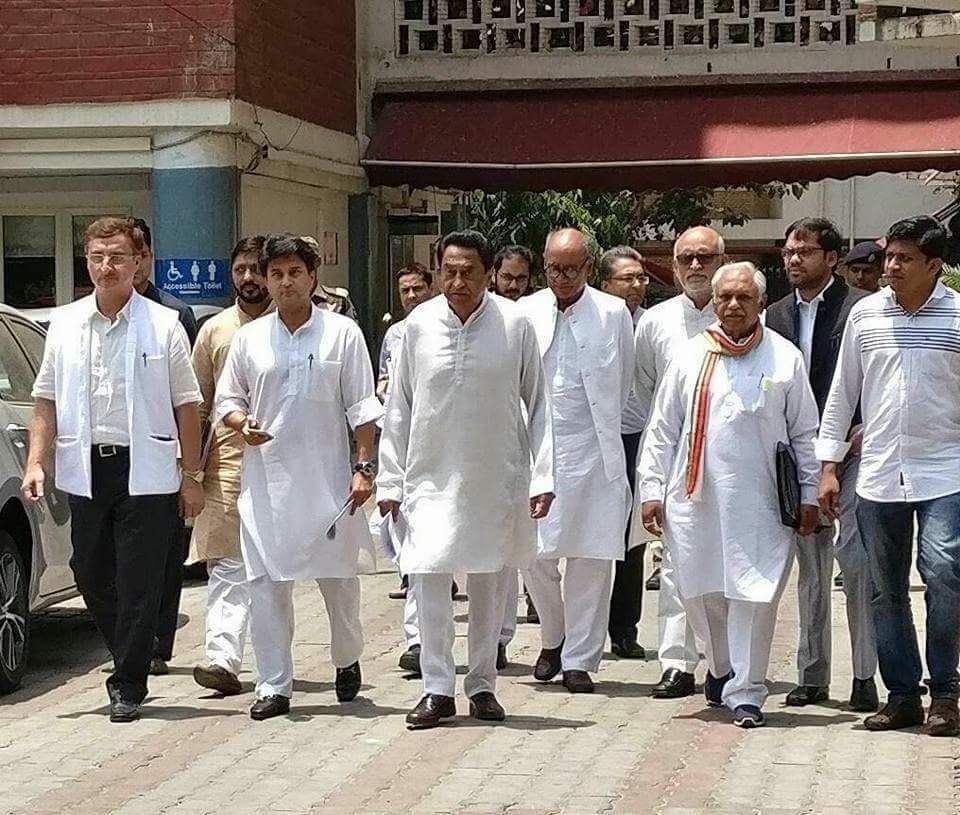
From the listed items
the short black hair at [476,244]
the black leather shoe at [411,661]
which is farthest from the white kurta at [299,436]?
the black leather shoe at [411,661]

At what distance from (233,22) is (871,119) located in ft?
21.1

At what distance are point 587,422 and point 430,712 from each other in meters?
1.76

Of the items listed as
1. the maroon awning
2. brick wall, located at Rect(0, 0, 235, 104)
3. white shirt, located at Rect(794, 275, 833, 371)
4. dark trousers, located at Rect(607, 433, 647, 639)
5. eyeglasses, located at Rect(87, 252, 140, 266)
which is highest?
brick wall, located at Rect(0, 0, 235, 104)

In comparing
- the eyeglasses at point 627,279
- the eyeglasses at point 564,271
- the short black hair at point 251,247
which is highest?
the short black hair at point 251,247

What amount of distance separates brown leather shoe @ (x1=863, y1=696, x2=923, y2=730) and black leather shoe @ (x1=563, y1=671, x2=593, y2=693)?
1.38m

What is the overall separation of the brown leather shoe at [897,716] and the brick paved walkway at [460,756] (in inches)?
2.7

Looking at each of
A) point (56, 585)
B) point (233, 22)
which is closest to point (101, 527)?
point (56, 585)

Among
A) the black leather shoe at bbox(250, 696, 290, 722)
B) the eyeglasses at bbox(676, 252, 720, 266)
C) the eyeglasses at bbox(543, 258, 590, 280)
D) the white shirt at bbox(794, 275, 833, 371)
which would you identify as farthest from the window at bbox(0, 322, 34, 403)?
the white shirt at bbox(794, 275, 833, 371)

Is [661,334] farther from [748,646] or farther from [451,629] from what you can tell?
[451,629]

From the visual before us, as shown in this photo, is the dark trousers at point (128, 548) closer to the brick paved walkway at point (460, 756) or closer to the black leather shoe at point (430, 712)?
the brick paved walkway at point (460, 756)

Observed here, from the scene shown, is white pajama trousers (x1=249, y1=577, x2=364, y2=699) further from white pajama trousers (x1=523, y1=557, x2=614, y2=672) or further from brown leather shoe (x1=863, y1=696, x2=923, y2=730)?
brown leather shoe (x1=863, y1=696, x2=923, y2=730)

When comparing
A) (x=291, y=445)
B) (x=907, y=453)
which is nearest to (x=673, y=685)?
(x=907, y=453)

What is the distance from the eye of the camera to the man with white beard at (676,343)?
916 centimetres

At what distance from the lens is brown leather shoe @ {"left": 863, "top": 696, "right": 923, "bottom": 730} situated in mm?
8297
